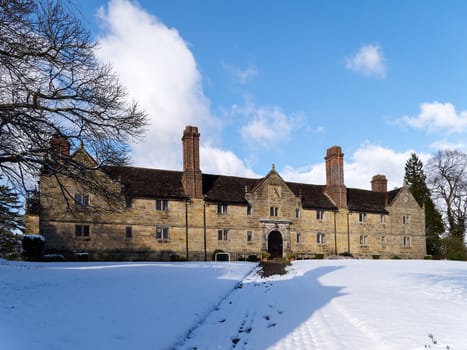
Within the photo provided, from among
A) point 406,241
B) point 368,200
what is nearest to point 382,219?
point 368,200

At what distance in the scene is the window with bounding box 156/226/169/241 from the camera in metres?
35.4

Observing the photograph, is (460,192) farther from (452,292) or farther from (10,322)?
(10,322)

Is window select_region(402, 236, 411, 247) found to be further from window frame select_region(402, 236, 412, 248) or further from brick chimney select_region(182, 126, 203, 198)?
brick chimney select_region(182, 126, 203, 198)

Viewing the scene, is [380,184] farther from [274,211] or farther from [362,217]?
[274,211]

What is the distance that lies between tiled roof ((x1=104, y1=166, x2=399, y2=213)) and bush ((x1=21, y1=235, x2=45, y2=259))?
23.6ft

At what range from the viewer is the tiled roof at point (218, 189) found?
35.8m

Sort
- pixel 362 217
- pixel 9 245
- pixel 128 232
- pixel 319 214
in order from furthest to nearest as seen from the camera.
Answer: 1. pixel 362 217
2. pixel 319 214
3. pixel 9 245
4. pixel 128 232

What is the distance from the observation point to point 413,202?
49594 millimetres

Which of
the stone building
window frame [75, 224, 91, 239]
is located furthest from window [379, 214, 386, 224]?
window frame [75, 224, 91, 239]

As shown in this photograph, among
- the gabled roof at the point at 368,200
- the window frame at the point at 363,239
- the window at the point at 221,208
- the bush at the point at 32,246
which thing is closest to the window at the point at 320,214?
the gabled roof at the point at 368,200

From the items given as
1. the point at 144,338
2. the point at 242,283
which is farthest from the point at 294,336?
the point at 242,283

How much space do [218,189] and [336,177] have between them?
1420cm

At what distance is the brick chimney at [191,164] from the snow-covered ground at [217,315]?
21.7 m

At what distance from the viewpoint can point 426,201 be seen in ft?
197
